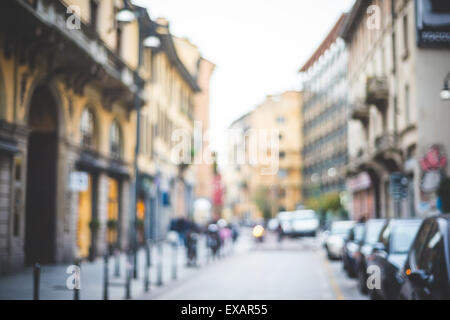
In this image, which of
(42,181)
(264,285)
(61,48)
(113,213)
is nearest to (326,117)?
(113,213)

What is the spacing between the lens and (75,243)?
23.6 metres

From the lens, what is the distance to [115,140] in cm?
3009

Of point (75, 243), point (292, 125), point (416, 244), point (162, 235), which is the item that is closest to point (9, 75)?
point (75, 243)

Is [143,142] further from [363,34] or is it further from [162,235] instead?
[363,34]

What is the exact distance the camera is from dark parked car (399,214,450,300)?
5906 millimetres

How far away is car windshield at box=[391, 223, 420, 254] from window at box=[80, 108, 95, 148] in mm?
16126

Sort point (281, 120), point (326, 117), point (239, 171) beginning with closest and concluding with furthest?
1. point (326, 117)
2. point (281, 120)
3. point (239, 171)

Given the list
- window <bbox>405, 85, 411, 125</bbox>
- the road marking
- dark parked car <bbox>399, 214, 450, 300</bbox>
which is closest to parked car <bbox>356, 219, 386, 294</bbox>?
the road marking

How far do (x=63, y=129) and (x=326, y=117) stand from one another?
63107 mm

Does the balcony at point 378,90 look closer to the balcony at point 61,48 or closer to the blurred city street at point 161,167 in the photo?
the blurred city street at point 161,167

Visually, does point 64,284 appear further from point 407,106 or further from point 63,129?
point 407,106

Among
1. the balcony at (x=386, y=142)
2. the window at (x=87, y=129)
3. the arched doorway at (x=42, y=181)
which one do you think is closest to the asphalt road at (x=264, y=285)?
the arched doorway at (x=42, y=181)

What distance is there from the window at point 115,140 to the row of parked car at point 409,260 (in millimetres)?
15820
